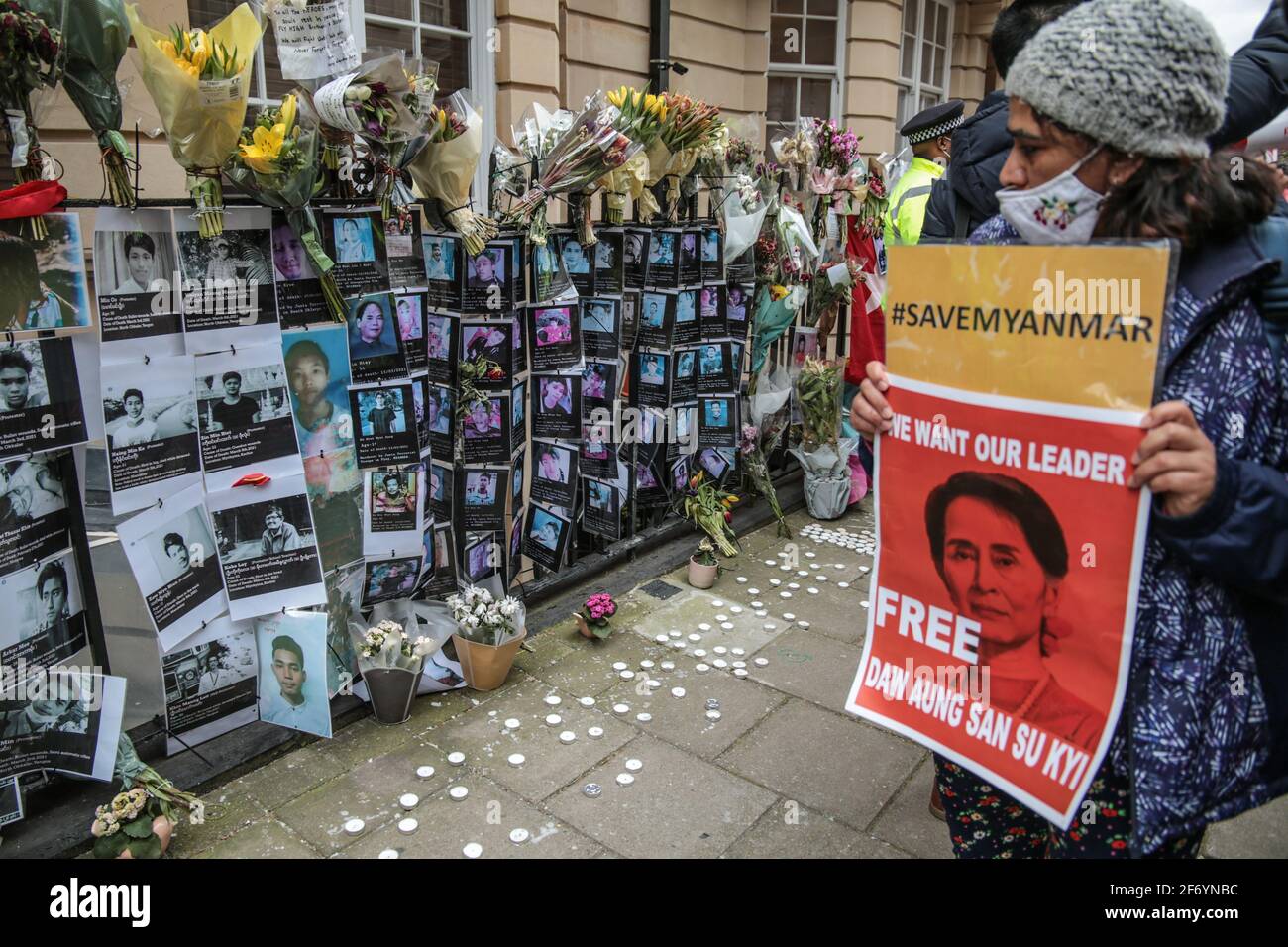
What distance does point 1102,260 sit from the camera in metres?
1.46

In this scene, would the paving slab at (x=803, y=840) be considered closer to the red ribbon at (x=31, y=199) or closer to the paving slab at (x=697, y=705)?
the paving slab at (x=697, y=705)

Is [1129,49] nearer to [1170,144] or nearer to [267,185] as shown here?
[1170,144]

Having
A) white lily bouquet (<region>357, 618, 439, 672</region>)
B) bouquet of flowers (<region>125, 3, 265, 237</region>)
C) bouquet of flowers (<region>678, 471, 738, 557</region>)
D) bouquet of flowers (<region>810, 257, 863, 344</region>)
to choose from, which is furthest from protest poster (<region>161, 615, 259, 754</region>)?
bouquet of flowers (<region>810, 257, 863, 344</region>)

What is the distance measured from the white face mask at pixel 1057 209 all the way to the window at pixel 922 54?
1377cm

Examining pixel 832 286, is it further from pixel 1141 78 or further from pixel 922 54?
pixel 922 54

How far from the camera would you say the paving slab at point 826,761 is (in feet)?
9.90

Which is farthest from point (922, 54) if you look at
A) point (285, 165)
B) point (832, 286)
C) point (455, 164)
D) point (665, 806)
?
point (665, 806)

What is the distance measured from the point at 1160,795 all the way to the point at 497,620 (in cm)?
247

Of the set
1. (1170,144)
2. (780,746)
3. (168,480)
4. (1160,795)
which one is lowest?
(780,746)

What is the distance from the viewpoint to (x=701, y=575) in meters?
4.63

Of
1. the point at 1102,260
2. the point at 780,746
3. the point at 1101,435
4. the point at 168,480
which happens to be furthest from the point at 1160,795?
the point at 168,480

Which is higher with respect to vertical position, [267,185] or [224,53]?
[224,53]

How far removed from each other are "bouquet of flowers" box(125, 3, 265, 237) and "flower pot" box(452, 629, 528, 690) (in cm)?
188

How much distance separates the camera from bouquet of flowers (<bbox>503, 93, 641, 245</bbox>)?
3736 mm
